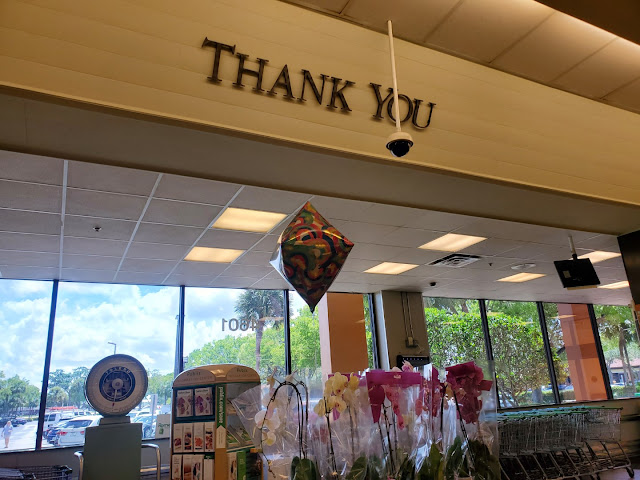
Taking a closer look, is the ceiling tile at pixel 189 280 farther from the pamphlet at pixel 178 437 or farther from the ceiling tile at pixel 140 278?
the pamphlet at pixel 178 437

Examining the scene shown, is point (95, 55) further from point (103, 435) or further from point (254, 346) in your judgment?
point (254, 346)

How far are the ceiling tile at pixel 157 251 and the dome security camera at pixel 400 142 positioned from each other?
349 centimetres

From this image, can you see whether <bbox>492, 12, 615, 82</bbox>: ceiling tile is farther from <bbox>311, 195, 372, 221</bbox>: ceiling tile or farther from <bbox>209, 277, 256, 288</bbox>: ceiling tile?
<bbox>209, 277, 256, 288</bbox>: ceiling tile

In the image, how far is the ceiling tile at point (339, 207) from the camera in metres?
4.60

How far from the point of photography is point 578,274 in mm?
5949

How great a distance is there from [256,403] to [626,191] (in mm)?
4653

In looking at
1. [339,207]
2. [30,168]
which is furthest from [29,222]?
[339,207]

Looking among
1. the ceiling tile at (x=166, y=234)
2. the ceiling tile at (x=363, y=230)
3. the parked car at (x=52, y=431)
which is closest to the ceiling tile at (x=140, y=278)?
the ceiling tile at (x=166, y=234)

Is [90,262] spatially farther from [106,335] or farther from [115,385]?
[115,385]

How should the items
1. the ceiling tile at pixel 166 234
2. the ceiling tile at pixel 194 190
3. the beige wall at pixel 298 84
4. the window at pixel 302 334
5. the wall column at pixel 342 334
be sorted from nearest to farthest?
1. the beige wall at pixel 298 84
2. the ceiling tile at pixel 194 190
3. the ceiling tile at pixel 166 234
4. the window at pixel 302 334
5. the wall column at pixel 342 334

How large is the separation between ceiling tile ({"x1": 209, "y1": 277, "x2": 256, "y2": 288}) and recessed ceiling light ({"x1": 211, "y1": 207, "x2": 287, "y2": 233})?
218 cm

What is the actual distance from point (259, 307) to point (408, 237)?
3308mm

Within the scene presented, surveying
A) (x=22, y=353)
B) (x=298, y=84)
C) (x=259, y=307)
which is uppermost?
(x=298, y=84)

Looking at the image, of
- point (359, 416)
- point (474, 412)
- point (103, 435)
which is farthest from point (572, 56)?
point (103, 435)
